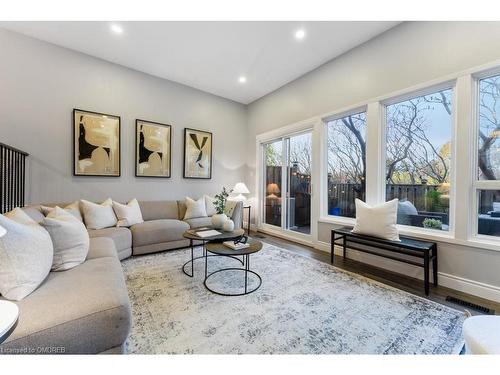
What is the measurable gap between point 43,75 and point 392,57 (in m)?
5.02

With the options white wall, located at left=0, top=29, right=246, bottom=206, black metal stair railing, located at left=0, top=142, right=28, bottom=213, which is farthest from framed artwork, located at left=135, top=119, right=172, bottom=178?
black metal stair railing, located at left=0, top=142, right=28, bottom=213

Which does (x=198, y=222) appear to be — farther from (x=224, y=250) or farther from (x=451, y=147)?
(x=451, y=147)

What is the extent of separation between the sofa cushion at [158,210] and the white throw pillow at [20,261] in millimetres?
2577

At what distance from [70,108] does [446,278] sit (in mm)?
5645

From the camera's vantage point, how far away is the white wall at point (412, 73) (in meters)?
2.19

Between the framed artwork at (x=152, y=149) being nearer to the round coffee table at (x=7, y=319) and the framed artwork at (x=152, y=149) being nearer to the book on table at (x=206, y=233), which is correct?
the book on table at (x=206, y=233)

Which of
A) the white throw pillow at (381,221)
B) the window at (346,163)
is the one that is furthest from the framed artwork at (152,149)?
the white throw pillow at (381,221)

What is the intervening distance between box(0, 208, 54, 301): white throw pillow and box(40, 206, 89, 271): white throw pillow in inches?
10.6

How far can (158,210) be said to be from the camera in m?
4.02

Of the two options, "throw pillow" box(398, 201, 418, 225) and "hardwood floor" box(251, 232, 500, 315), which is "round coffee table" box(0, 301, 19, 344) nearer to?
"hardwood floor" box(251, 232, 500, 315)

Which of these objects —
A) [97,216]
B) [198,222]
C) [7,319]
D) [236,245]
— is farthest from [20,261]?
[198,222]

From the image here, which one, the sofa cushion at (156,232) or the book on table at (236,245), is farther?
the sofa cushion at (156,232)

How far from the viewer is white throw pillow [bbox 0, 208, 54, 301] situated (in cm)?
117

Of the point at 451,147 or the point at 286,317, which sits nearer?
the point at 286,317
